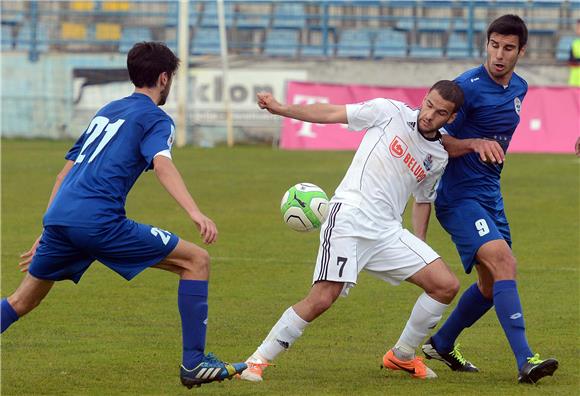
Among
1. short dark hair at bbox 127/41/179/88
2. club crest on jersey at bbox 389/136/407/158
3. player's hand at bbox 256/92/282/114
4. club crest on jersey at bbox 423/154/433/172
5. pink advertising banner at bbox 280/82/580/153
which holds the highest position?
short dark hair at bbox 127/41/179/88

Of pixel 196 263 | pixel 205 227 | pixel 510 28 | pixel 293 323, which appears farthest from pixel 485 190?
pixel 205 227

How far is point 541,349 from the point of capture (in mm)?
7746

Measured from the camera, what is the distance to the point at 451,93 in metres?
6.63

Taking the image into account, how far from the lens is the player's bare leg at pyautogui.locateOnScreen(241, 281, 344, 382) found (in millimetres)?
6641

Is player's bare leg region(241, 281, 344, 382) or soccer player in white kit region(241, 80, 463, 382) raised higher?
soccer player in white kit region(241, 80, 463, 382)

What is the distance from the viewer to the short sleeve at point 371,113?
22.2ft

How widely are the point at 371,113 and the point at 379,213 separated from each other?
1.95ft

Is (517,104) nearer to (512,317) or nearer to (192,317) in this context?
(512,317)

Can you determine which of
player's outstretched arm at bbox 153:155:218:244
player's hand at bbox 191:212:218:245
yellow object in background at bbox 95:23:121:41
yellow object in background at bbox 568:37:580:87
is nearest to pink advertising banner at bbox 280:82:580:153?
yellow object in background at bbox 568:37:580:87

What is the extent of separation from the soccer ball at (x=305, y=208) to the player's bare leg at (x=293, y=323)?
384 mm

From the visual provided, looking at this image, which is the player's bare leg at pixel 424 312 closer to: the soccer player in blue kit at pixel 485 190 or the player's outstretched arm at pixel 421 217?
the soccer player in blue kit at pixel 485 190

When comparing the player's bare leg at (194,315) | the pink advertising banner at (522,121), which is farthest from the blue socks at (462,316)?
the pink advertising banner at (522,121)

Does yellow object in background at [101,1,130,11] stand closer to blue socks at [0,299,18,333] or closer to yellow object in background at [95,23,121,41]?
yellow object in background at [95,23,121,41]

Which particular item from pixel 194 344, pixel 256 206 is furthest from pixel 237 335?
pixel 256 206
